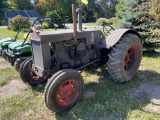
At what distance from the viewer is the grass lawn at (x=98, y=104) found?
2.75m

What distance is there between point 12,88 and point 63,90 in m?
1.58

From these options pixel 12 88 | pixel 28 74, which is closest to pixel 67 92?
pixel 28 74

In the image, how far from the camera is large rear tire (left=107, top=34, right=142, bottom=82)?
11.2ft

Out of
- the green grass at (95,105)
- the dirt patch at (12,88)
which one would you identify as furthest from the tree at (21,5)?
the green grass at (95,105)

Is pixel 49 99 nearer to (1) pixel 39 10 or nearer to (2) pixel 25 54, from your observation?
(2) pixel 25 54

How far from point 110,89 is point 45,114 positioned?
136 cm

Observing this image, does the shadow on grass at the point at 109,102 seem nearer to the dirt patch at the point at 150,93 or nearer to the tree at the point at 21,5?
the dirt patch at the point at 150,93

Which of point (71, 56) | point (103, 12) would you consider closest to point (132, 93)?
point (71, 56)

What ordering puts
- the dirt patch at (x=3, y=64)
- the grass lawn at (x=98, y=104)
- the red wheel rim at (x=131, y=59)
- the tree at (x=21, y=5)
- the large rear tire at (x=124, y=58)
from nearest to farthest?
the grass lawn at (x=98, y=104) → the large rear tire at (x=124, y=58) → the red wheel rim at (x=131, y=59) → the dirt patch at (x=3, y=64) → the tree at (x=21, y=5)

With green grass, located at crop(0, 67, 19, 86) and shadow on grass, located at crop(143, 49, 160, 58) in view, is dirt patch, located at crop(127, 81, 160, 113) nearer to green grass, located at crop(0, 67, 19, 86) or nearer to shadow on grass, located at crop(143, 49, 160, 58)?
shadow on grass, located at crop(143, 49, 160, 58)

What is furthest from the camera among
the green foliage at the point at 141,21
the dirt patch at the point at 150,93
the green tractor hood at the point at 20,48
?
the green foliage at the point at 141,21

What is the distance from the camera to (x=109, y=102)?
3.05 meters

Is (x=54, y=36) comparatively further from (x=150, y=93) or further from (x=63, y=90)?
(x=150, y=93)

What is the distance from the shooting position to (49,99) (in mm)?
2631
